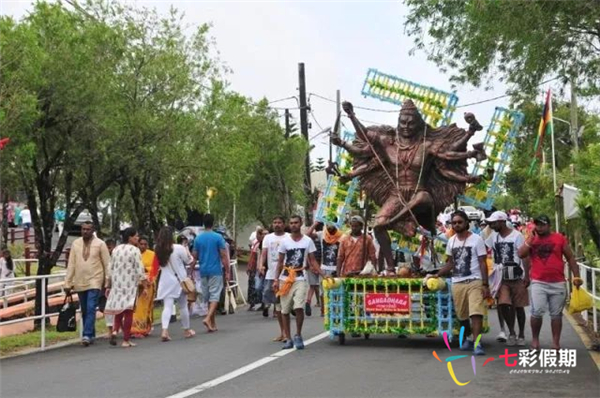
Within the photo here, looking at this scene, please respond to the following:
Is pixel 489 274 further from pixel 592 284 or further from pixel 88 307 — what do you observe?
pixel 88 307

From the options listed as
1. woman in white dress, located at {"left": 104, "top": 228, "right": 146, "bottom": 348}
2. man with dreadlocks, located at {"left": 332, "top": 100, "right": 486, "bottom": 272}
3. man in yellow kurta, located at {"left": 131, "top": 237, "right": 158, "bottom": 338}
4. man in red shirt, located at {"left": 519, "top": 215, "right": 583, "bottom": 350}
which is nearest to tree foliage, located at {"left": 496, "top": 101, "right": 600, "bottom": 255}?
man in red shirt, located at {"left": 519, "top": 215, "right": 583, "bottom": 350}

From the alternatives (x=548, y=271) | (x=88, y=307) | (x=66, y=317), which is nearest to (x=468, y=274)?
(x=548, y=271)

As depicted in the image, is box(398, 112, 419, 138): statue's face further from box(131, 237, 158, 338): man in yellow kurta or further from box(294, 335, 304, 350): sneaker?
→ box(131, 237, 158, 338): man in yellow kurta

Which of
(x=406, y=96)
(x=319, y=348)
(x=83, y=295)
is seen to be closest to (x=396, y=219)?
(x=319, y=348)

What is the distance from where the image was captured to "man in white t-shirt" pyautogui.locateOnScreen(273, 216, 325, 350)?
13133 mm

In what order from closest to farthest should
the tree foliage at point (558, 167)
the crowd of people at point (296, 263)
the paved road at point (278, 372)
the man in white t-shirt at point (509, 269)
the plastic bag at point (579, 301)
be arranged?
1. the paved road at point (278, 372)
2. the plastic bag at point (579, 301)
3. the man in white t-shirt at point (509, 269)
4. the crowd of people at point (296, 263)
5. the tree foliage at point (558, 167)

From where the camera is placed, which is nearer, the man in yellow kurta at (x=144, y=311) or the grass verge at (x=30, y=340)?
the grass verge at (x=30, y=340)

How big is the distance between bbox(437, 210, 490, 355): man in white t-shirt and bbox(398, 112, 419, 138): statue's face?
2043mm

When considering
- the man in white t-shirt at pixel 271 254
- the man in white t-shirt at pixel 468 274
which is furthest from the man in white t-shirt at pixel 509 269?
the man in white t-shirt at pixel 271 254

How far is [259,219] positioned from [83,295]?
31.1 metres

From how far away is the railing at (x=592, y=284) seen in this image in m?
13.3

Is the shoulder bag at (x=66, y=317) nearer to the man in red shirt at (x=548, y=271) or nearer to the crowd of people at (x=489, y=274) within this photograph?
the crowd of people at (x=489, y=274)

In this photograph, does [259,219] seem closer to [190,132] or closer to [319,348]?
[190,132]

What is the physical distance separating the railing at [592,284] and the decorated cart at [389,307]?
161cm
